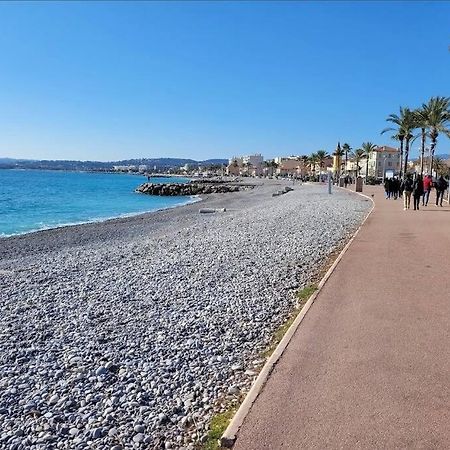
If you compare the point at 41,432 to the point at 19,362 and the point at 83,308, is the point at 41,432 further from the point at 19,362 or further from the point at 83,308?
the point at 83,308

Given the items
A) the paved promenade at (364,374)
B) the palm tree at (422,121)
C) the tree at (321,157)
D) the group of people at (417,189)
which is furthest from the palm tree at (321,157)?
the paved promenade at (364,374)

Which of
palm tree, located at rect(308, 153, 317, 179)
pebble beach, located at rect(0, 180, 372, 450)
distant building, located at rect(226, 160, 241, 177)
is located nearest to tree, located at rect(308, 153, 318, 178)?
palm tree, located at rect(308, 153, 317, 179)

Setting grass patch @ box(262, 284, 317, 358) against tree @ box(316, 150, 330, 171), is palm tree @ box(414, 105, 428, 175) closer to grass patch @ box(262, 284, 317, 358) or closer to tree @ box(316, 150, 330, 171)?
grass patch @ box(262, 284, 317, 358)

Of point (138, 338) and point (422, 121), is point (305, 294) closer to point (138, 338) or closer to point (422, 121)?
point (138, 338)

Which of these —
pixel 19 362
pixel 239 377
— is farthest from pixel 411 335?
pixel 19 362

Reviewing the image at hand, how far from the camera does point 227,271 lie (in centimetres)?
970

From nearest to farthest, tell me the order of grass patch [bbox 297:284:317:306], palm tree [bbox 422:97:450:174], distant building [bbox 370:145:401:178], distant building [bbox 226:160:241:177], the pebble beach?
the pebble beach, grass patch [bbox 297:284:317:306], palm tree [bbox 422:97:450:174], distant building [bbox 370:145:401:178], distant building [bbox 226:160:241:177]

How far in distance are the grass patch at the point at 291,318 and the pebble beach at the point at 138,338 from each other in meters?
0.10

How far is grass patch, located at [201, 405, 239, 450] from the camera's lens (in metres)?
3.46

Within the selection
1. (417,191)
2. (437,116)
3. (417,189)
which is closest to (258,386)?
(417,191)

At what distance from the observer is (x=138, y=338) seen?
595 centimetres

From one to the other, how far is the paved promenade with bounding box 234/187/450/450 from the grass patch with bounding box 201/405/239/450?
206 mm

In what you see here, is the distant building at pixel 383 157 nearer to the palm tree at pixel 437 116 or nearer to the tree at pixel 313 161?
the tree at pixel 313 161

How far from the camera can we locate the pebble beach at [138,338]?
3922 mm
